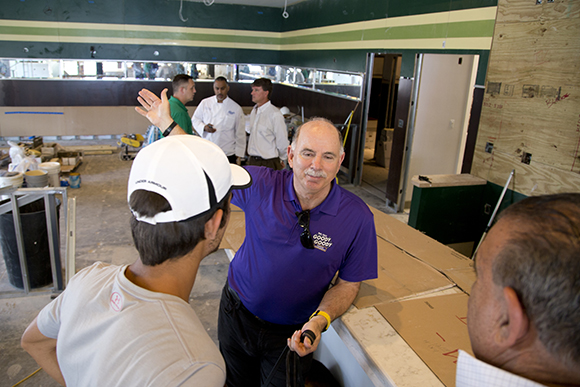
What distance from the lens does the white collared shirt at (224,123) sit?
556 cm

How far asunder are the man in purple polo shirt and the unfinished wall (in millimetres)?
1922

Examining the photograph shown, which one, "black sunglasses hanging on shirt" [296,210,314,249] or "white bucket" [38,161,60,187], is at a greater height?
"black sunglasses hanging on shirt" [296,210,314,249]

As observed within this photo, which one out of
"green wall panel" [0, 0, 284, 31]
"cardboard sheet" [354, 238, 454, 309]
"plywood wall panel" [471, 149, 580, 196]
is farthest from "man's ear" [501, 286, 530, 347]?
"green wall panel" [0, 0, 284, 31]

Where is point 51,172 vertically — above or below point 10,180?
below

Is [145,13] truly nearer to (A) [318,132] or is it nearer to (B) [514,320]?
(A) [318,132]

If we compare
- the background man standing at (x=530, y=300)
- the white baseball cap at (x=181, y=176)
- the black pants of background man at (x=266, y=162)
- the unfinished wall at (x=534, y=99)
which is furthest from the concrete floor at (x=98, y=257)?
the background man standing at (x=530, y=300)

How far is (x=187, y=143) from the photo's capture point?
1.06 metres

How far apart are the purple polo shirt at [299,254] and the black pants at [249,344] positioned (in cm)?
5

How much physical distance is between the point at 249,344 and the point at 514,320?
1.31 meters

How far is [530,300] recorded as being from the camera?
646 millimetres

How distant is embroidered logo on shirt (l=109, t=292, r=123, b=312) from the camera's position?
36.6 inches

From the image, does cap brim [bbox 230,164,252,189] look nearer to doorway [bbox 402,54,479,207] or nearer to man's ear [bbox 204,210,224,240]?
man's ear [bbox 204,210,224,240]

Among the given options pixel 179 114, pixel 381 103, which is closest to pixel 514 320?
pixel 179 114

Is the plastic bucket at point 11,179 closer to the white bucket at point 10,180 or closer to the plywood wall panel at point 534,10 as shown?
the white bucket at point 10,180
